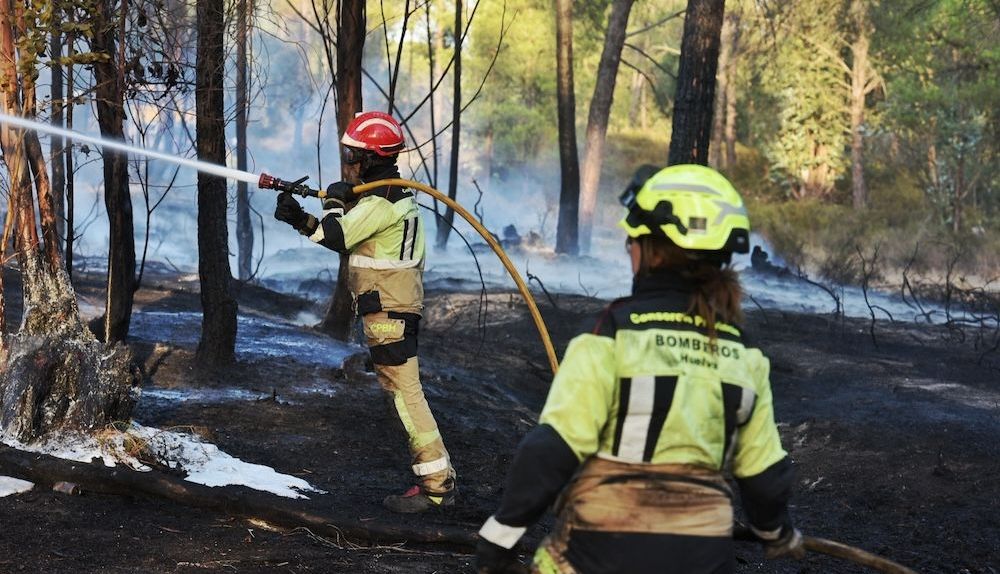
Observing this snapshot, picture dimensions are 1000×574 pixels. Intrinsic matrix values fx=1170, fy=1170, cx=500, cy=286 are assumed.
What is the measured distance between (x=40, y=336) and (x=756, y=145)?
39.6 m

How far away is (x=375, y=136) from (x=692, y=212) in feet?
12.3

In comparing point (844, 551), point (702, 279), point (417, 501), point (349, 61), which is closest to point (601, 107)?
point (349, 61)

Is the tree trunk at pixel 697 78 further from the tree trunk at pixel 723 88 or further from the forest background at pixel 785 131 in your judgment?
the tree trunk at pixel 723 88

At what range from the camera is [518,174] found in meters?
45.4

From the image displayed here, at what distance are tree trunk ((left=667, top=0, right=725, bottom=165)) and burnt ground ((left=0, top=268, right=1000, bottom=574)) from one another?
2.73 metres

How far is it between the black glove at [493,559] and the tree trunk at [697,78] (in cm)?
904

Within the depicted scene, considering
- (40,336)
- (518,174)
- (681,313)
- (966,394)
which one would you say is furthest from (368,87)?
(681,313)

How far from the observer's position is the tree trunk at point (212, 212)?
8.69 metres

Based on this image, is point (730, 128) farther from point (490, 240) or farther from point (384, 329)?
point (490, 240)

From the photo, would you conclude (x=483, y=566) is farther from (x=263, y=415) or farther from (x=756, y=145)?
(x=756, y=145)

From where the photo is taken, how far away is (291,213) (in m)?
5.75

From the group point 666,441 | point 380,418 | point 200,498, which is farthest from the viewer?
point 380,418

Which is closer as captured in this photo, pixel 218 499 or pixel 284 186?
pixel 218 499

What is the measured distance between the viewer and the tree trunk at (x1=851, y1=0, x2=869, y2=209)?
34.9 metres
